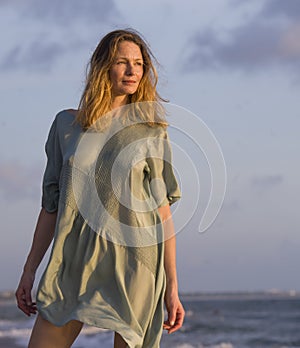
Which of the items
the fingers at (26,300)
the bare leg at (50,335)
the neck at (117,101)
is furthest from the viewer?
the neck at (117,101)

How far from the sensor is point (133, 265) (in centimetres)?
346

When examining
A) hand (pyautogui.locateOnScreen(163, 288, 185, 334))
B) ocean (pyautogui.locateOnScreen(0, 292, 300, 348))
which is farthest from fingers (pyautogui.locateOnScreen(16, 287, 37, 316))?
ocean (pyautogui.locateOnScreen(0, 292, 300, 348))

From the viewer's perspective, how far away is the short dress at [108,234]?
339cm

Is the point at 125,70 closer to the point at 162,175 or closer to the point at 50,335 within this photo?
the point at 162,175

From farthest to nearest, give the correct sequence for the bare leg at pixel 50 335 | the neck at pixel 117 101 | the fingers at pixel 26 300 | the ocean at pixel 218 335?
the ocean at pixel 218 335 → the neck at pixel 117 101 → the fingers at pixel 26 300 → the bare leg at pixel 50 335

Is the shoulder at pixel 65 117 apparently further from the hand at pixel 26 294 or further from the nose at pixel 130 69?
the hand at pixel 26 294

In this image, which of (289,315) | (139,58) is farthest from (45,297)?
(289,315)

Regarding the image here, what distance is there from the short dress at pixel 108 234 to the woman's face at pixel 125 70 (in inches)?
6.3

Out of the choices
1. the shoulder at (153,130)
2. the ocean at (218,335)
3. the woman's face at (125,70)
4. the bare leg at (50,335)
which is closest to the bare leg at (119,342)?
the bare leg at (50,335)

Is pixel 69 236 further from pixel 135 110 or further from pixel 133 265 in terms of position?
pixel 135 110

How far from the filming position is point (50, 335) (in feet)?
10.9

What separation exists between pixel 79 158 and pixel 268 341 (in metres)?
26.1

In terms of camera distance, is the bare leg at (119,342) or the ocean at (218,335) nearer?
the bare leg at (119,342)

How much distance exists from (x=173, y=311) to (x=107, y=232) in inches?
15.6
